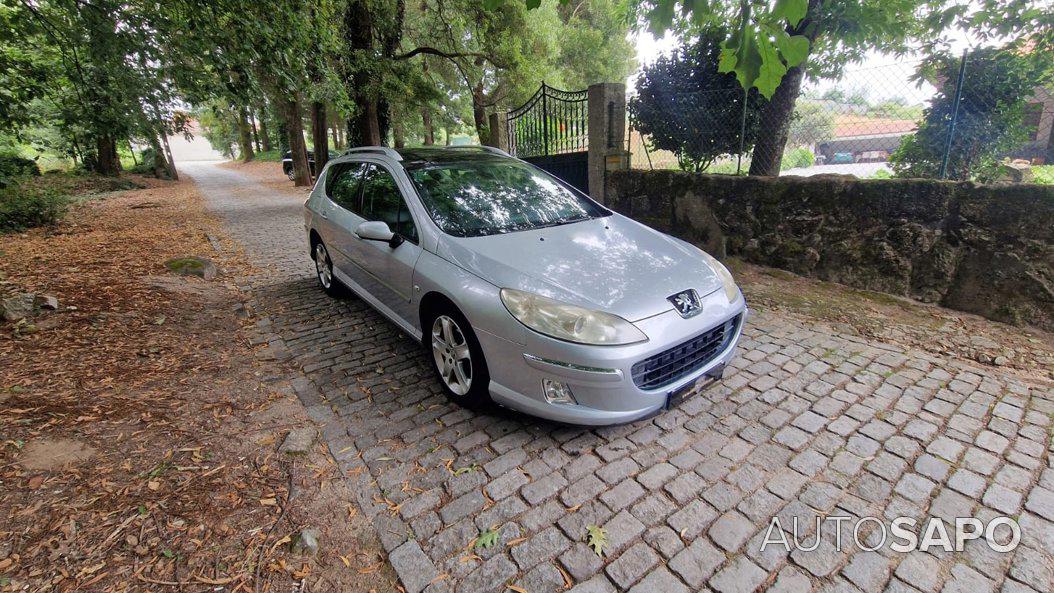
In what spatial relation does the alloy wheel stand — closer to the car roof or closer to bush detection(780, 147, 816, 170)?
the car roof

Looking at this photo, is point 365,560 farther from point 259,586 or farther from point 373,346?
point 373,346

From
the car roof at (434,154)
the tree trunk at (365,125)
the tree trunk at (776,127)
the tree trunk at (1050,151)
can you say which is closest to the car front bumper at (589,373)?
the car roof at (434,154)

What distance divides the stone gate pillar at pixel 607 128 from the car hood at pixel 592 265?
468 centimetres

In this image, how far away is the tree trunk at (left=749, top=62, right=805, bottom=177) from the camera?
6461mm

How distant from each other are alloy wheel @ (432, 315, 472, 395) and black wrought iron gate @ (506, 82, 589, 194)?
235 inches

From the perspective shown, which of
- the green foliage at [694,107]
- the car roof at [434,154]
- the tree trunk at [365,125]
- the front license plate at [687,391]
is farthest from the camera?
the tree trunk at [365,125]

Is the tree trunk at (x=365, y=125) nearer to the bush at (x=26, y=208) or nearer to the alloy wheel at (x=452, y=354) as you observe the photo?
the bush at (x=26, y=208)

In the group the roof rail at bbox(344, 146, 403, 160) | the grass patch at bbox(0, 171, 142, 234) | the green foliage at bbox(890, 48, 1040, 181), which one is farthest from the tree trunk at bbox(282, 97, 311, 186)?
the green foliage at bbox(890, 48, 1040, 181)

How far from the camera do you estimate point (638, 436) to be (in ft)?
9.75

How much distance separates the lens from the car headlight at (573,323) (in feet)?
8.51

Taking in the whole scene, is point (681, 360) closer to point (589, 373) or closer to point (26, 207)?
point (589, 373)

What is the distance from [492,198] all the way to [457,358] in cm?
138

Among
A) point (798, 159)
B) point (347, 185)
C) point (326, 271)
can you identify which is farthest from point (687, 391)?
point (798, 159)

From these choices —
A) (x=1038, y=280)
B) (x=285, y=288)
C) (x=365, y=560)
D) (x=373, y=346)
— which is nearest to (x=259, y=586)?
(x=365, y=560)
